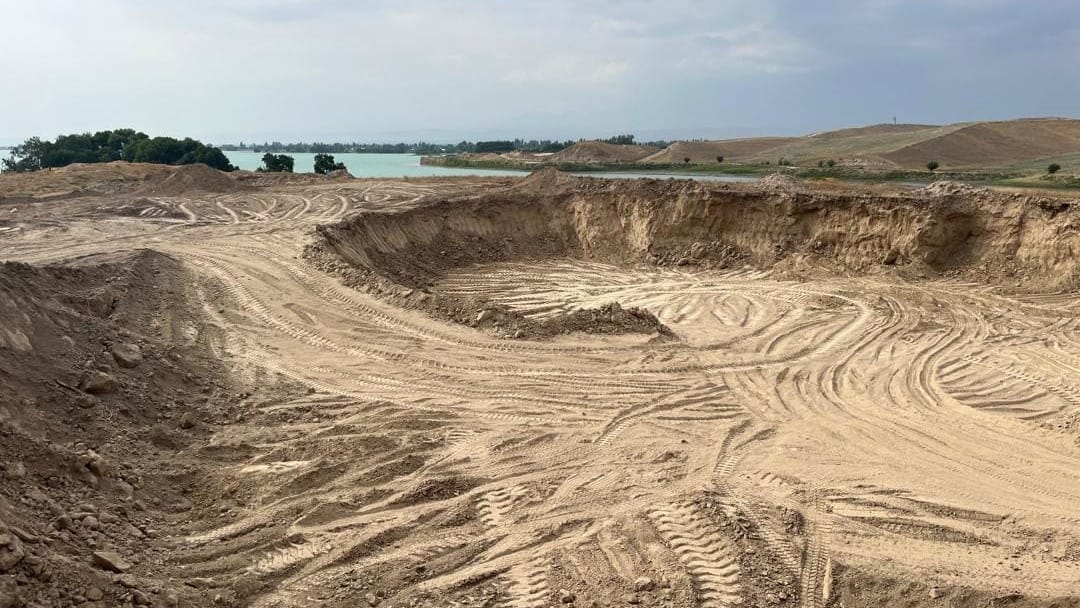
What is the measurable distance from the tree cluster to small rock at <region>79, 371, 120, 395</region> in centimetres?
3606

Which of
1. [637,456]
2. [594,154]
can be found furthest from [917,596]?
[594,154]

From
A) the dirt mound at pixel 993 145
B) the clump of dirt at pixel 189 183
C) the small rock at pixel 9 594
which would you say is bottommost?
the small rock at pixel 9 594

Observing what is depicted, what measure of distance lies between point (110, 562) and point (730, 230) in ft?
59.4

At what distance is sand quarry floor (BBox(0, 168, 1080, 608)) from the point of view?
5824 mm

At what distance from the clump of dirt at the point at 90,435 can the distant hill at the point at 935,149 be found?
159 feet

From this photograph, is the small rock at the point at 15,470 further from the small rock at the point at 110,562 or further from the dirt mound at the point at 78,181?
the dirt mound at the point at 78,181

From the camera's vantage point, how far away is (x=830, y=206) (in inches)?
750

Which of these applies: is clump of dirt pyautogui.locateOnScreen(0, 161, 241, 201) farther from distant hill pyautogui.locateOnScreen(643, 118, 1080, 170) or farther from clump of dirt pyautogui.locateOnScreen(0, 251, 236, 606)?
distant hill pyautogui.locateOnScreen(643, 118, 1080, 170)

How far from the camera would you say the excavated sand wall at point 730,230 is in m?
17.0

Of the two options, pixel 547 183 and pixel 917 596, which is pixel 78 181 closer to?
pixel 547 183

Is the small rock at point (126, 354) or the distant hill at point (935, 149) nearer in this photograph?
the small rock at point (126, 354)

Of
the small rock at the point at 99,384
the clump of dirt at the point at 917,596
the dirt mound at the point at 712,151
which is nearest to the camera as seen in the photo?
the clump of dirt at the point at 917,596

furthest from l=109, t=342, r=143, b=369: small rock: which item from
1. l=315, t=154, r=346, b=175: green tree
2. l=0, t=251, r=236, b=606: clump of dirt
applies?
l=315, t=154, r=346, b=175: green tree

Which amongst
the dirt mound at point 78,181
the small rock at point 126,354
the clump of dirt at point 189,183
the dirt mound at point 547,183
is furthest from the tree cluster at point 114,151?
the small rock at point 126,354
